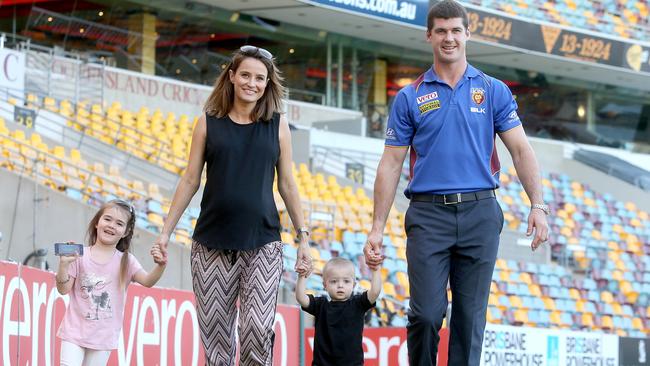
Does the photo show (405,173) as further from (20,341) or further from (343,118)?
(20,341)

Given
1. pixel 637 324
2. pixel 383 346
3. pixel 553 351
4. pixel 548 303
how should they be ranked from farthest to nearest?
pixel 637 324, pixel 548 303, pixel 553 351, pixel 383 346

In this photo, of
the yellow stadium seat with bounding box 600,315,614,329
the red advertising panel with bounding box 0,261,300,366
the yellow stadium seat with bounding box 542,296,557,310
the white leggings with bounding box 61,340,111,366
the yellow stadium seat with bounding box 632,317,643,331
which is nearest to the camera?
the white leggings with bounding box 61,340,111,366

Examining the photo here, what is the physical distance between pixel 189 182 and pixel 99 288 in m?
0.99

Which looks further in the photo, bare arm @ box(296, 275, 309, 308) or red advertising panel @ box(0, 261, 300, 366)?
bare arm @ box(296, 275, 309, 308)

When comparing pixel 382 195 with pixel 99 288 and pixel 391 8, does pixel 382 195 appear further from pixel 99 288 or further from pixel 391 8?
pixel 391 8

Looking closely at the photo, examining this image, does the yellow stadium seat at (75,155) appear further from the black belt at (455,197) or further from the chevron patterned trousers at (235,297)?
the black belt at (455,197)

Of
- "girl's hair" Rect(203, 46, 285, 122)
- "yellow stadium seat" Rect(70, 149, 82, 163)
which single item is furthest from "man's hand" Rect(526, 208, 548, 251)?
"yellow stadium seat" Rect(70, 149, 82, 163)

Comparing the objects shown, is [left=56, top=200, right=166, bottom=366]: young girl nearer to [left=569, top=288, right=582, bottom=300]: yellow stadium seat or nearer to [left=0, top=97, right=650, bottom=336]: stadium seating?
[left=0, top=97, right=650, bottom=336]: stadium seating

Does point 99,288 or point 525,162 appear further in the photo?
point 99,288

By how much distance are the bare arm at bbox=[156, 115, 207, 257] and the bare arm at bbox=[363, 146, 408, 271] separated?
811 millimetres

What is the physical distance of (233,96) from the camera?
6.21 metres

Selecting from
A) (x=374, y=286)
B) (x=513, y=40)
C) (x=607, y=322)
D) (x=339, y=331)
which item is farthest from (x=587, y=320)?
(x=374, y=286)

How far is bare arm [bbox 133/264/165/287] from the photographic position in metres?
6.59

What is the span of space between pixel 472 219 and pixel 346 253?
13.3 meters
